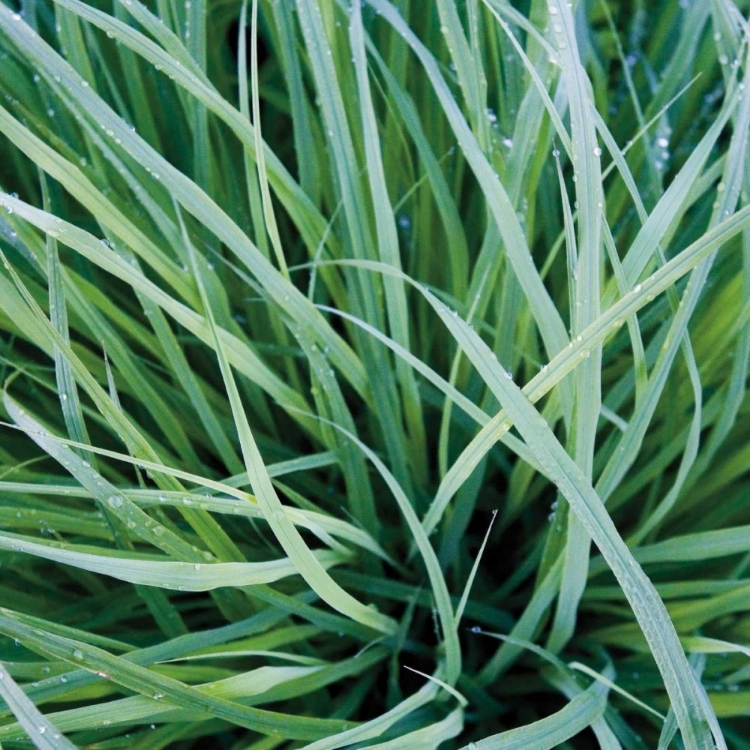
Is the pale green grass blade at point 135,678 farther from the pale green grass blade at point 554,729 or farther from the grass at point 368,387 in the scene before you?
the pale green grass blade at point 554,729

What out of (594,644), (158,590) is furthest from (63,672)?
(594,644)

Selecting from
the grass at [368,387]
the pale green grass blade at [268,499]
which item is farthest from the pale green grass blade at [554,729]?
the pale green grass blade at [268,499]

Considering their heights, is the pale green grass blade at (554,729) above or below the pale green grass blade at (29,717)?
below

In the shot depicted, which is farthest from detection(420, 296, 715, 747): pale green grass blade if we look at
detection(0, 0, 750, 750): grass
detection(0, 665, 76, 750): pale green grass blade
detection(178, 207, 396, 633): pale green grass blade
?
detection(0, 665, 76, 750): pale green grass blade

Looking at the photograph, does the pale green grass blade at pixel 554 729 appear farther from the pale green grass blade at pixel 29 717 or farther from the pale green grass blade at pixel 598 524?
the pale green grass blade at pixel 29 717

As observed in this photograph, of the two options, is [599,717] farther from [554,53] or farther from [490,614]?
[554,53]

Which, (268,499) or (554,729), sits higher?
(268,499)

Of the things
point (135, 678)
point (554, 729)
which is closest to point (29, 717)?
point (135, 678)

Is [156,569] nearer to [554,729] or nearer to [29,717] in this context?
[29,717]

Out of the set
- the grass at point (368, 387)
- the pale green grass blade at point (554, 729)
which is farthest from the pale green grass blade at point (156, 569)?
the pale green grass blade at point (554, 729)
